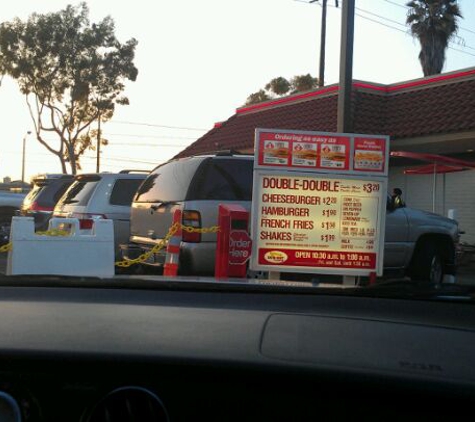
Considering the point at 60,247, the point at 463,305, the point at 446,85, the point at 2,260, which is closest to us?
the point at 463,305

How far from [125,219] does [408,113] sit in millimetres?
8846

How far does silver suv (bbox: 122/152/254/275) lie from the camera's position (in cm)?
790

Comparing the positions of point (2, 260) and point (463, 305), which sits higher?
point (463, 305)

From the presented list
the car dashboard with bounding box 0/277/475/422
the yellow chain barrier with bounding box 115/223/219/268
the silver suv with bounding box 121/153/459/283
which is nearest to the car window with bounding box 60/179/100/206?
the silver suv with bounding box 121/153/459/283

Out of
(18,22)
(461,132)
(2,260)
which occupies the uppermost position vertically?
(18,22)

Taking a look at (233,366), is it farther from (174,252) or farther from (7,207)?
(7,207)

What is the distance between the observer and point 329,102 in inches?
736

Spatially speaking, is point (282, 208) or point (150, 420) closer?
point (150, 420)

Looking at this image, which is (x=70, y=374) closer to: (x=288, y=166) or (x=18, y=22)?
(x=288, y=166)

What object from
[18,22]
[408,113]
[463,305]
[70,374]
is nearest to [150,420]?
[70,374]

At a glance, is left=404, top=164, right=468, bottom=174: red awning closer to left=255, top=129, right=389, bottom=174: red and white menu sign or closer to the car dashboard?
left=255, top=129, right=389, bottom=174: red and white menu sign

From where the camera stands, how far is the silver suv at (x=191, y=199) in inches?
311

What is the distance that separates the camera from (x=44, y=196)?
13125 millimetres

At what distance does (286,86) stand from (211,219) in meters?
42.0
